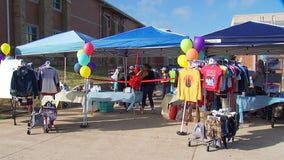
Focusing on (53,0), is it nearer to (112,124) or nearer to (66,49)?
(66,49)

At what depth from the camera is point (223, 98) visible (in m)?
8.45

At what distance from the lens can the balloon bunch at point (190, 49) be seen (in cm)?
815

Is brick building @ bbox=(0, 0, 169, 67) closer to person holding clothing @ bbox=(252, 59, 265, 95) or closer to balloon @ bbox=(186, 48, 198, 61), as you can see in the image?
person holding clothing @ bbox=(252, 59, 265, 95)

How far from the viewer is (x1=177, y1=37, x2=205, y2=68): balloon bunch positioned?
26.7 feet

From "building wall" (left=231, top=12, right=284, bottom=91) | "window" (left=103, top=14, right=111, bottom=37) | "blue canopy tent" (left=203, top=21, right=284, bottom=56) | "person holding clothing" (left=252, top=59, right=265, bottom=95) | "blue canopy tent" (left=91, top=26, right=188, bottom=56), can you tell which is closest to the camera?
"blue canopy tent" (left=203, top=21, right=284, bottom=56)

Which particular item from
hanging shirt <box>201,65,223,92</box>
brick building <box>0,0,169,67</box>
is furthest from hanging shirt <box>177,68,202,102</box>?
brick building <box>0,0,169,67</box>

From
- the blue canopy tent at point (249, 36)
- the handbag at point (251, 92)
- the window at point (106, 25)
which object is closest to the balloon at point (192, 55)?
the blue canopy tent at point (249, 36)

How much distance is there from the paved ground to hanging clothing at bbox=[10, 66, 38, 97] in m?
1.00

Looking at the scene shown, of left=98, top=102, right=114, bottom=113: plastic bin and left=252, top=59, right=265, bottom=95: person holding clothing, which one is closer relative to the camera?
left=252, top=59, right=265, bottom=95: person holding clothing

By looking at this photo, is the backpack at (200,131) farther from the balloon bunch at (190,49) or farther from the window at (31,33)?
the window at (31,33)

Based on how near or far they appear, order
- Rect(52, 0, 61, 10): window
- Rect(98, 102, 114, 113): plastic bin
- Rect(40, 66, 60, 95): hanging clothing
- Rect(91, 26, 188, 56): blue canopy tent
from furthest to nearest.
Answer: Rect(52, 0, 61, 10): window → Rect(98, 102, 114, 113): plastic bin → Rect(91, 26, 188, 56): blue canopy tent → Rect(40, 66, 60, 95): hanging clothing

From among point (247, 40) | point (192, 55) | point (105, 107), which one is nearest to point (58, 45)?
point (105, 107)

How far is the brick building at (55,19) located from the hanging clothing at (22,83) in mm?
12336

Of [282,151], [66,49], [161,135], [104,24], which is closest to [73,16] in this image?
[104,24]
